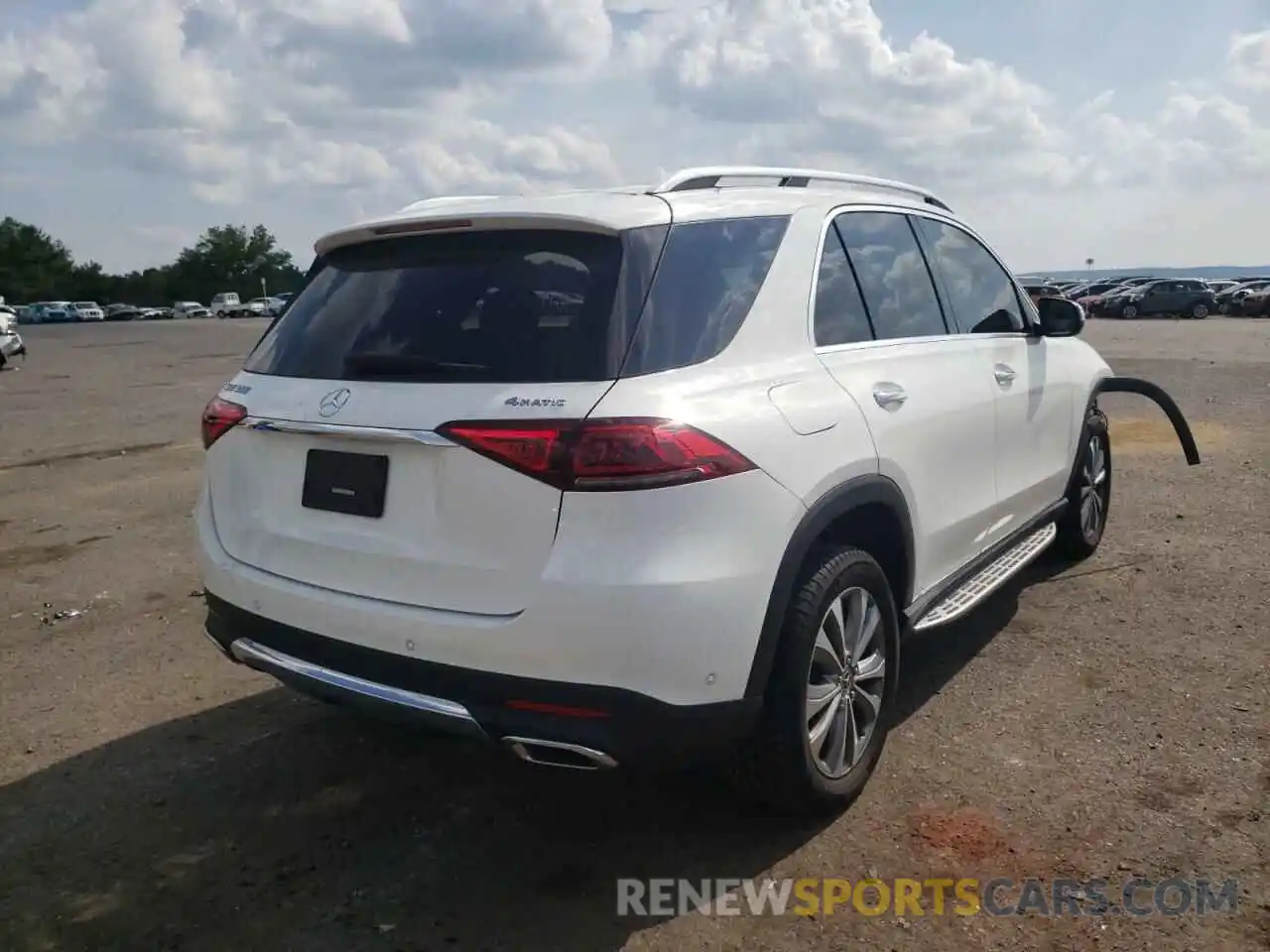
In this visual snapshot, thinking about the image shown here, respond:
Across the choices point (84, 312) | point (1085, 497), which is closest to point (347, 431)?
point (1085, 497)

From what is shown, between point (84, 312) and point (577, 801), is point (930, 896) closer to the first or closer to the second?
point (577, 801)

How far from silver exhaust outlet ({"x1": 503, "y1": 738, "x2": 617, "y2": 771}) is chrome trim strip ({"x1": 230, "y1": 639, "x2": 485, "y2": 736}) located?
0.11 meters

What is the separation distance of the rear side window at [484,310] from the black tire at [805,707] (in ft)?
2.96

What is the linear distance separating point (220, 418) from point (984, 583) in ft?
9.56

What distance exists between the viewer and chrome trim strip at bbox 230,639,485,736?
2.76m

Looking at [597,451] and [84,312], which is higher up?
[84,312]

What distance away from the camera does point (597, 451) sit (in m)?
2.62

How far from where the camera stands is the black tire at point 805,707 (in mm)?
2979

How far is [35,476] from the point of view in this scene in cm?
954

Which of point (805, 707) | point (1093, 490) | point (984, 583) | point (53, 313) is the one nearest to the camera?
point (805, 707)

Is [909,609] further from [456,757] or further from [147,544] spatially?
[147,544]

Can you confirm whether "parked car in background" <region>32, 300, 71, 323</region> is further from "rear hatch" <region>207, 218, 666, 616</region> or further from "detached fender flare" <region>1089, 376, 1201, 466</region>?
"rear hatch" <region>207, 218, 666, 616</region>

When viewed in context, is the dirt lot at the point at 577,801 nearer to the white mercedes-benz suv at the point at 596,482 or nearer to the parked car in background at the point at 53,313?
the white mercedes-benz suv at the point at 596,482

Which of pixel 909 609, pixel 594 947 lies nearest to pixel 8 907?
pixel 594 947
